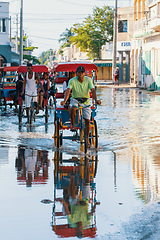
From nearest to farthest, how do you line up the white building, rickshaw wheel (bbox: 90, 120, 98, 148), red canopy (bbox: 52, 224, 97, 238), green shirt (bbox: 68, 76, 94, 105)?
red canopy (bbox: 52, 224, 97, 238), green shirt (bbox: 68, 76, 94, 105), rickshaw wheel (bbox: 90, 120, 98, 148), the white building

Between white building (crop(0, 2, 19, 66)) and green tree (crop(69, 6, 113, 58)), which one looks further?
green tree (crop(69, 6, 113, 58))

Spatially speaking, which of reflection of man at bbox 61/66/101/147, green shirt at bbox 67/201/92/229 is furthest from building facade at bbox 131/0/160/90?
green shirt at bbox 67/201/92/229

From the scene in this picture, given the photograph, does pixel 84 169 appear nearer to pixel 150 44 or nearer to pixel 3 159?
pixel 3 159

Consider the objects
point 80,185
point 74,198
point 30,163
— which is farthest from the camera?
point 30,163

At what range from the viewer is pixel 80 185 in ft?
25.7

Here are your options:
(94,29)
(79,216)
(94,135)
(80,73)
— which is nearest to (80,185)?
(79,216)

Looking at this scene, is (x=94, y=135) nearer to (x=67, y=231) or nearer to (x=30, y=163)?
(x=30, y=163)

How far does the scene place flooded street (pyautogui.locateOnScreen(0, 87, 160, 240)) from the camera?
5.68 m

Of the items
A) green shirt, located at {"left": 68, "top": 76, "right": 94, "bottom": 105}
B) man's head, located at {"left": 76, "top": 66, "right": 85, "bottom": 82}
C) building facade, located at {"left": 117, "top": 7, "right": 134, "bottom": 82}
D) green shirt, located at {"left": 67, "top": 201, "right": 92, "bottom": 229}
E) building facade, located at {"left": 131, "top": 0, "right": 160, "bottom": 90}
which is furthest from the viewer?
building facade, located at {"left": 117, "top": 7, "right": 134, "bottom": 82}

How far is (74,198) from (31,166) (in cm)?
258

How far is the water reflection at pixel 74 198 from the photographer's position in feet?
18.6

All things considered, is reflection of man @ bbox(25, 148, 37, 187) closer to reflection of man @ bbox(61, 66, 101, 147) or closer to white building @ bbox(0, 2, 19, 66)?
reflection of man @ bbox(61, 66, 101, 147)

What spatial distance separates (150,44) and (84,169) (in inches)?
1507

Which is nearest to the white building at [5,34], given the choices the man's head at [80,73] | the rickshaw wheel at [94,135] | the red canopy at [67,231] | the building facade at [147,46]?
the building facade at [147,46]
